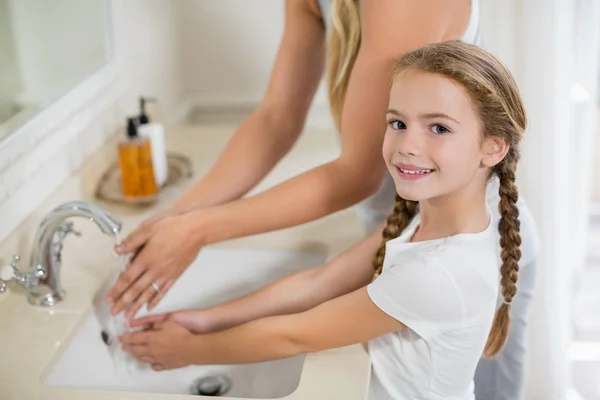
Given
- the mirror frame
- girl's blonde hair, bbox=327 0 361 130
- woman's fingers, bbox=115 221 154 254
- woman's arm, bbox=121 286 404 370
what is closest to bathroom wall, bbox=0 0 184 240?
the mirror frame

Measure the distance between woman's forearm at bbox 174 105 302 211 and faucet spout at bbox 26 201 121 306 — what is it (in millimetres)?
158

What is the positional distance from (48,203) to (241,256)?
33 cm

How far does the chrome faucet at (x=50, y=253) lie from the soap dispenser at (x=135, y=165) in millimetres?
302

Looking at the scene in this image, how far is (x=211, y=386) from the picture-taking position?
42.2 inches

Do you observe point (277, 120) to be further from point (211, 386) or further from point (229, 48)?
point (229, 48)

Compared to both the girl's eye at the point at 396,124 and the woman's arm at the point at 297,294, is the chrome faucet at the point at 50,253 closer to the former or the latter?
the woman's arm at the point at 297,294

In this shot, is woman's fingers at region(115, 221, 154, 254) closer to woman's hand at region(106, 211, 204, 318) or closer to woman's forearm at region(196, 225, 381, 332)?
woman's hand at region(106, 211, 204, 318)

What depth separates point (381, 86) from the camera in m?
0.89

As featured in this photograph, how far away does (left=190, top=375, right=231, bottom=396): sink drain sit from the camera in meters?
1.06

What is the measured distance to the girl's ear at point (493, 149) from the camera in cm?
81

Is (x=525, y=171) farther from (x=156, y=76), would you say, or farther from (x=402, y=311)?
(x=156, y=76)

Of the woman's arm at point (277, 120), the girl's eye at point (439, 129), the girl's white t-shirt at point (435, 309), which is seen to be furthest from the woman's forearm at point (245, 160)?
the girl's eye at point (439, 129)

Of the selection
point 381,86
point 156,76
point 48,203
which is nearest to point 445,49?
point 381,86

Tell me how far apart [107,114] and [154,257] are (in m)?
0.50
